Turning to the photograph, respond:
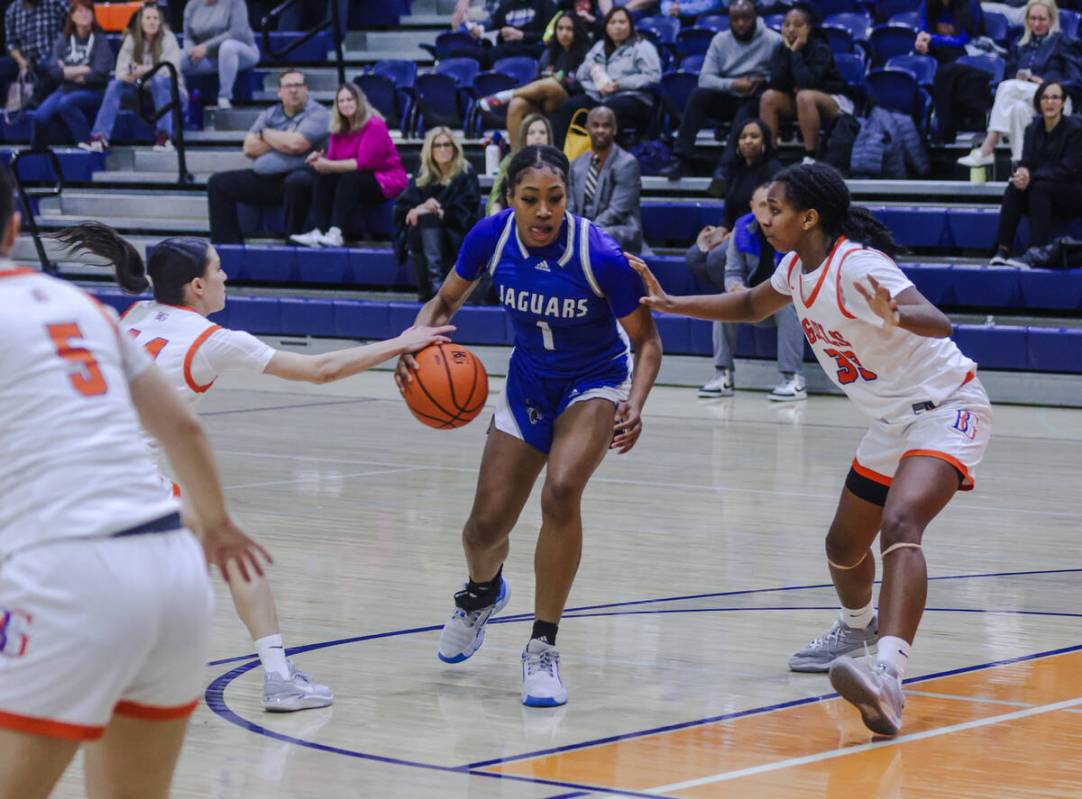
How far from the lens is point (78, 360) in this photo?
2543 mm

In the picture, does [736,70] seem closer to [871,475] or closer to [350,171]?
[350,171]

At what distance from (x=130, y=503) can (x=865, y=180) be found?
37.1 ft

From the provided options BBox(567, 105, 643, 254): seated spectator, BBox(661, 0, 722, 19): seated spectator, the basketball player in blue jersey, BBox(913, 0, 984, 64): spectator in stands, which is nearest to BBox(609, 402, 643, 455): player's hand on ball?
the basketball player in blue jersey

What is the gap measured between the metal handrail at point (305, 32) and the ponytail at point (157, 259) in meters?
11.8

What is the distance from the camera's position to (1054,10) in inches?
493

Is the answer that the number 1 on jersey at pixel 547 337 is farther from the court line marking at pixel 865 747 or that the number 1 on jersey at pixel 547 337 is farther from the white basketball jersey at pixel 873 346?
the court line marking at pixel 865 747

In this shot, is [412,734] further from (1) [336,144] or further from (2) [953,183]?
(1) [336,144]

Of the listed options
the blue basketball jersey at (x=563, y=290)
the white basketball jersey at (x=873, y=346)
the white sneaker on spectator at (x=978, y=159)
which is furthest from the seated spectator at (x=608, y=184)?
the white basketball jersey at (x=873, y=346)

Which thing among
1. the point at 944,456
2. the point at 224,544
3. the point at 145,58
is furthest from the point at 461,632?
the point at 145,58

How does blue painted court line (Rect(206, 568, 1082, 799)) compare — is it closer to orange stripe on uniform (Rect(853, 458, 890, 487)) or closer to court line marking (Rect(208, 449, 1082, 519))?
orange stripe on uniform (Rect(853, 458, 890, 487))

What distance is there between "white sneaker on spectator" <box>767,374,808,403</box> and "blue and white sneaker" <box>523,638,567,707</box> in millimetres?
7394

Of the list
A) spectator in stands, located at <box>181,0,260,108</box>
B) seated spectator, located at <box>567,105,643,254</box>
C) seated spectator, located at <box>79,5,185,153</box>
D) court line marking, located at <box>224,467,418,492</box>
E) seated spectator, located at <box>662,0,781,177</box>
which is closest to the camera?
court line marking, located at <box>224,467,418,492</box>

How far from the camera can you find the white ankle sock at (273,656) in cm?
469

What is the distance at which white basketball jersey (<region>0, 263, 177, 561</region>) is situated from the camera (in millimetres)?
2496
